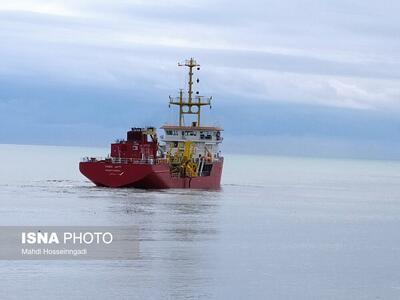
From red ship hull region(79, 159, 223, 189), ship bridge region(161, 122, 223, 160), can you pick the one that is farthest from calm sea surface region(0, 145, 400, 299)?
ship bridge region(161, 122, 223, 160)

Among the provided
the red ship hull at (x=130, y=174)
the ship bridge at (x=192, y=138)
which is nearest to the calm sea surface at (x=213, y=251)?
the red ship hull at (x=130, y=174)

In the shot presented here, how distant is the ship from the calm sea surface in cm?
132

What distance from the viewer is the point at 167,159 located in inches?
3088

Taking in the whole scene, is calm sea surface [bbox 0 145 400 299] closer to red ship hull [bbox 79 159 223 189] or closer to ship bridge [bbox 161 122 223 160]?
red ship hull [bbox 79 159 223 189]

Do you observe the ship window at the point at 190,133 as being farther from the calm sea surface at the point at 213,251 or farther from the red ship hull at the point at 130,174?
→ the calm sea surface at the point at 213,251

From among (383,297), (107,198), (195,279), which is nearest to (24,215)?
(107,198)

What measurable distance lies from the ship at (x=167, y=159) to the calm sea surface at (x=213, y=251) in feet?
4.34

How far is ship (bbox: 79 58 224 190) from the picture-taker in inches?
2886

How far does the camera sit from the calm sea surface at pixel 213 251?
31469mm

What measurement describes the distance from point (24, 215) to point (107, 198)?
1316 cm

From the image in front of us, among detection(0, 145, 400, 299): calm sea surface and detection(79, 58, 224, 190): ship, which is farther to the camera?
detection(79, 58, 224, 190): ship

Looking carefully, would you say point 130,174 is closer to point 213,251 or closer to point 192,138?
point 192,138

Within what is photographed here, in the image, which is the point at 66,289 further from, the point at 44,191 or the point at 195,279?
the point at 44,191

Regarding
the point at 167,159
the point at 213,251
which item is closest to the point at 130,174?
the point at 167,159
